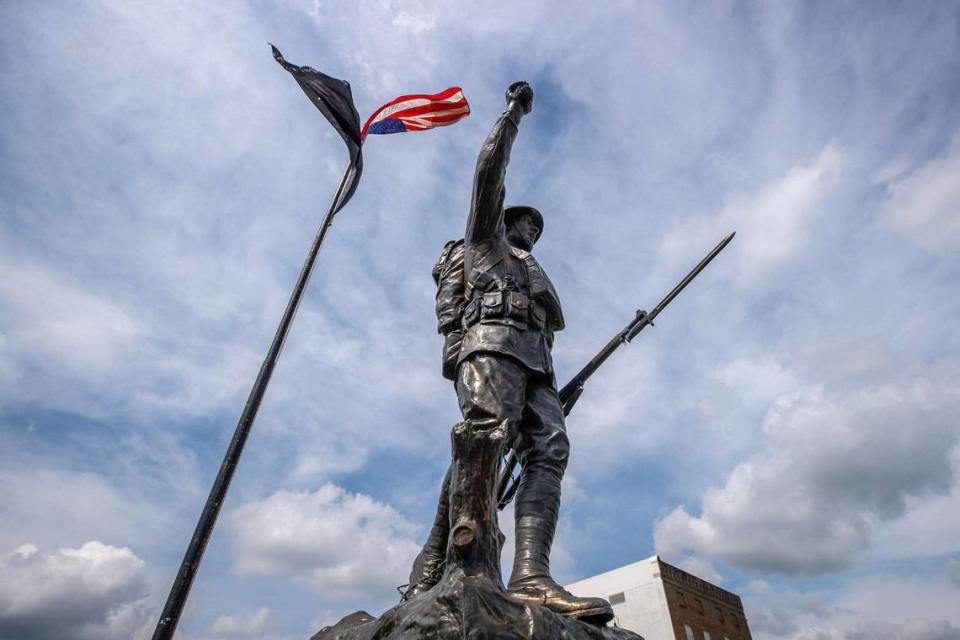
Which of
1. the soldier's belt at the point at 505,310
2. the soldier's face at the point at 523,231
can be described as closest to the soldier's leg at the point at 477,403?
the soldier's belt at the point at 505,310

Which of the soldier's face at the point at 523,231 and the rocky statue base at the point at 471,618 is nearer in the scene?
the rocky statue base at the point at 471,618

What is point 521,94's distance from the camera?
3934 millimetres

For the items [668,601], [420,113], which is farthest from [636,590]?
[420,113]

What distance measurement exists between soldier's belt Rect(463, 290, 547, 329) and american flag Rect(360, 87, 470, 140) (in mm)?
5251

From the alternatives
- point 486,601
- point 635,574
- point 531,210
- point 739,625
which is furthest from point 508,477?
point 739,625

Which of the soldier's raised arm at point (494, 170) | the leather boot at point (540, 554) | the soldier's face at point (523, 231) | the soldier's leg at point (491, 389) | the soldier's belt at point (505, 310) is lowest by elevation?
the leather boot at point (540, 554)

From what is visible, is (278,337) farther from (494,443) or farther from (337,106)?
(494,443)

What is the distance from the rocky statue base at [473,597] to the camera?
7.39ft

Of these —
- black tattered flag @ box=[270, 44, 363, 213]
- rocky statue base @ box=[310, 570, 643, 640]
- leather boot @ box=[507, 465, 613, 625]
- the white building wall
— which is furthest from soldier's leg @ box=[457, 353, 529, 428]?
the white building wall

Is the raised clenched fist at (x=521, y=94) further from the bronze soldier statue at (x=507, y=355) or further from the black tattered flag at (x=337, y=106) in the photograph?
the black tattered flag at (x=337, y=106)

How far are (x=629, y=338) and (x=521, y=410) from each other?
3.04m

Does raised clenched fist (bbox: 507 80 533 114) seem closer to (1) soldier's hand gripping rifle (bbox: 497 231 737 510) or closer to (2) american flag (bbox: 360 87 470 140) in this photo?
(1) soldier's hand gripping rifle (bbox: 497 231 737 510)

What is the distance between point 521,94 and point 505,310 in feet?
4.39

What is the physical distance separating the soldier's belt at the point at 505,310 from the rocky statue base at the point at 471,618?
1.54 metres
